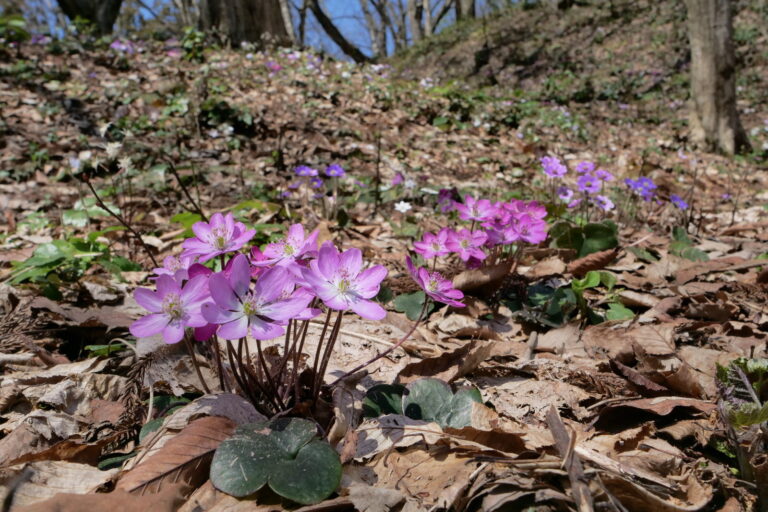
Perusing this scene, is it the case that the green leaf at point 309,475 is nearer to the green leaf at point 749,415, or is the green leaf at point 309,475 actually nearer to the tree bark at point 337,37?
the green leaf at point 749,415

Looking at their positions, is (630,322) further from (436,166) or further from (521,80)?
(521,80)

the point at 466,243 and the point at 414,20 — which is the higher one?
the point at 414,20

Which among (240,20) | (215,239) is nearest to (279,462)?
(215,239)

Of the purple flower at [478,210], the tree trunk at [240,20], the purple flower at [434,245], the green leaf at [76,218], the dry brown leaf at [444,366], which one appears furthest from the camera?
the tree trunk at [240,20]

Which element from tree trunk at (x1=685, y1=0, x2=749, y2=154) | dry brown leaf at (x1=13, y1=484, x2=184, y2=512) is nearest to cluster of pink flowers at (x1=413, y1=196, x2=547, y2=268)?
dry brown leaf at (x1=13, y1=484, x2=184, y2=512)

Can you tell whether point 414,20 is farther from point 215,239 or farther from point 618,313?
point 215,239

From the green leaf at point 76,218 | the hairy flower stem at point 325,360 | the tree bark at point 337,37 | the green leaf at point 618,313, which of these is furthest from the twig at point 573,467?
the tree bark at point 337,37
